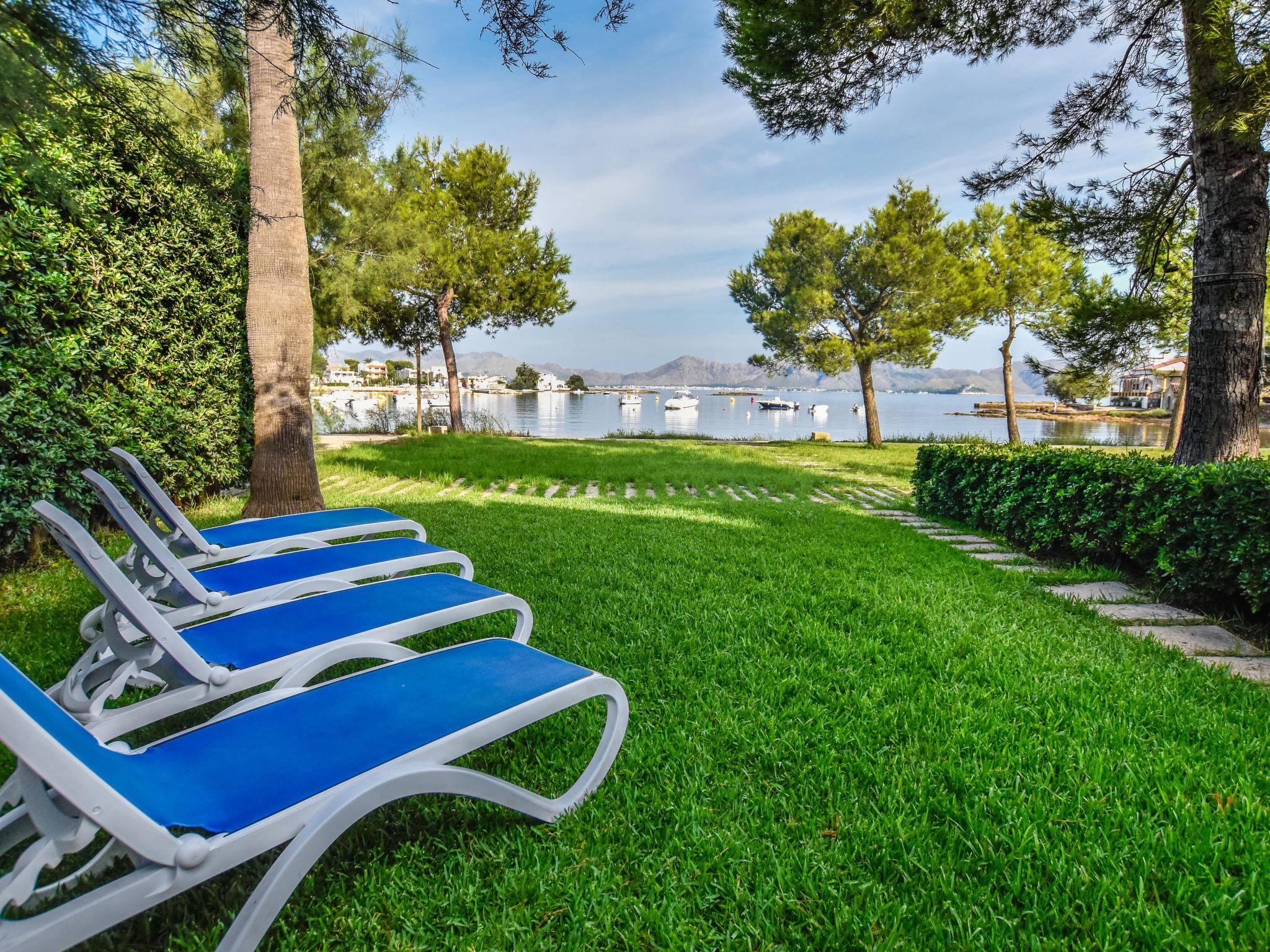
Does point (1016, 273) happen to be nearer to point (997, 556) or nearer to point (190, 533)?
point (997, 556)

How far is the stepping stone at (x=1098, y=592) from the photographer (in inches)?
151

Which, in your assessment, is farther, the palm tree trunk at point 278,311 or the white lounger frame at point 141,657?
the palm tree trunk at point 278,311

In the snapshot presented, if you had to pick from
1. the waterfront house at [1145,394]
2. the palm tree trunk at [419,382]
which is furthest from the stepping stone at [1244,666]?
the waterfront house at [1145,394]

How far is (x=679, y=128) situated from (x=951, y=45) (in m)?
5.33

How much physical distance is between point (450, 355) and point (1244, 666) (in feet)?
60.7

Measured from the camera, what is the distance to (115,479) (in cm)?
497

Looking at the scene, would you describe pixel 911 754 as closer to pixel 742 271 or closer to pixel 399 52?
pixel 399 52

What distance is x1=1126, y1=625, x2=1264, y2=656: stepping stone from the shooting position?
3090mm

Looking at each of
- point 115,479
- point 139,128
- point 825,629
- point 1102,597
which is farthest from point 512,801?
point 115,479

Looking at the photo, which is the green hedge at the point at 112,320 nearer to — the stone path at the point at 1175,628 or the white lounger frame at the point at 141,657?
Result: the white lounger frame at the point at 141,657

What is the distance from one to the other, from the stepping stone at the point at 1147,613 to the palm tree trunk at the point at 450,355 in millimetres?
16976

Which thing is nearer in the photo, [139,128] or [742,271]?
[139,128]

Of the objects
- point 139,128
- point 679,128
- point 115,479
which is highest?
point 679,128

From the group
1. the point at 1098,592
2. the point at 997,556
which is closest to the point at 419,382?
the point at 997,556
